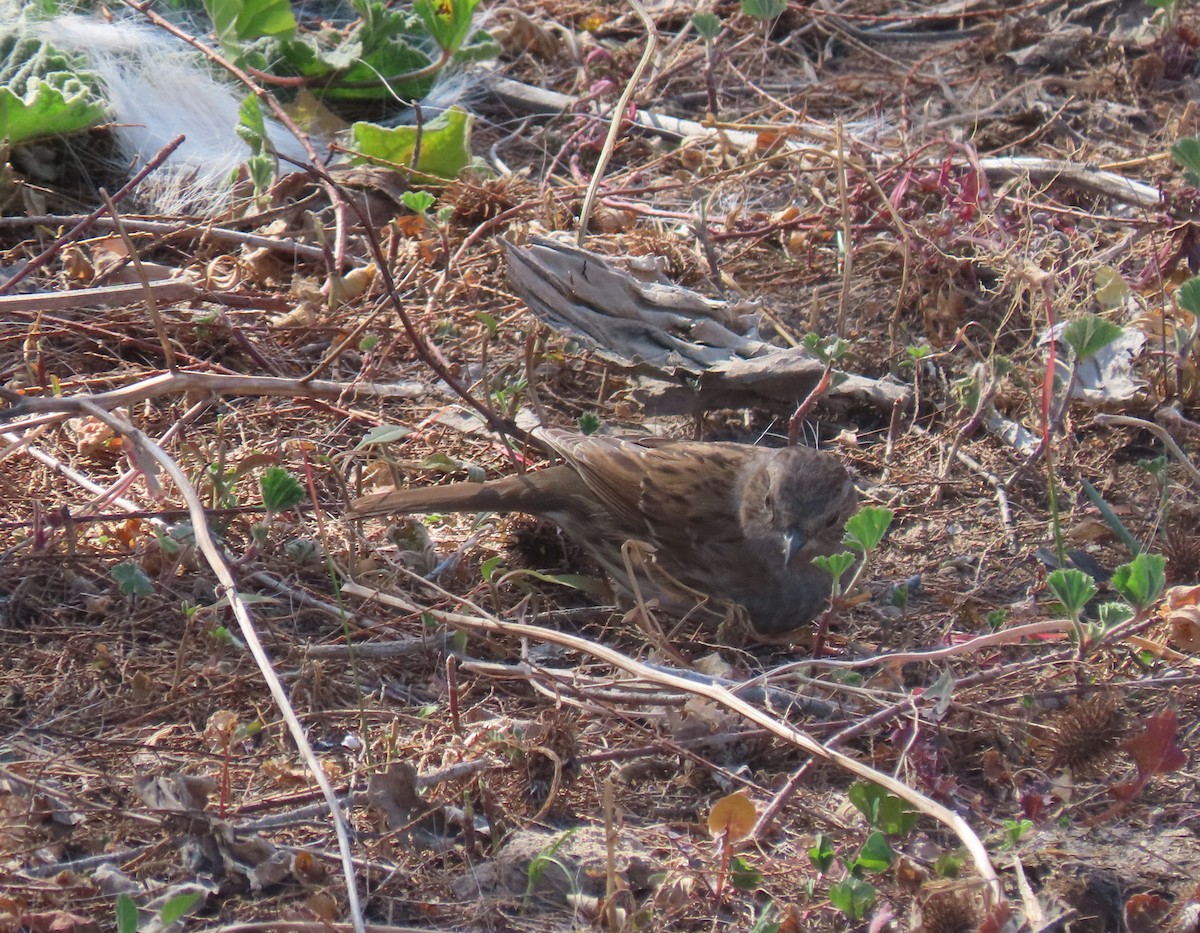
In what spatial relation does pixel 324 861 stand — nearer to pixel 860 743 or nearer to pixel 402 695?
pixel 402 695

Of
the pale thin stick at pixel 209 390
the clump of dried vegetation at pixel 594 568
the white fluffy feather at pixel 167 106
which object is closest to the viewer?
the clump of dried vegetation at pixel 594 568

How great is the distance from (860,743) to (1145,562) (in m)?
0.83

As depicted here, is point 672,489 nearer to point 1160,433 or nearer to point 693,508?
point 693,508

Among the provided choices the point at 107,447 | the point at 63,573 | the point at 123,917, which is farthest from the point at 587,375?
the point at 123,917

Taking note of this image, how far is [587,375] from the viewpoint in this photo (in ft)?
17.5

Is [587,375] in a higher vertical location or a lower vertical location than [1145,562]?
lower

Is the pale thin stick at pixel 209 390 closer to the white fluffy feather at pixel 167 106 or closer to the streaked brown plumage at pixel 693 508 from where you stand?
the streaked brown plumage at pixel 693 508

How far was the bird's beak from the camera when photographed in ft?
14.3

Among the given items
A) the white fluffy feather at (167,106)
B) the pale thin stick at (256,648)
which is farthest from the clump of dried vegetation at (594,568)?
the white fluffy feather at (167,106)

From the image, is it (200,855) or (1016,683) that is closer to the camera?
(200,855)

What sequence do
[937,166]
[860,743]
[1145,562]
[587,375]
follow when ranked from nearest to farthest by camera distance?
[1145,562] < [860,743] < [587,375] < [937,166]

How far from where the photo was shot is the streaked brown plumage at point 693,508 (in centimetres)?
440

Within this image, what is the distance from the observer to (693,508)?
477 cm

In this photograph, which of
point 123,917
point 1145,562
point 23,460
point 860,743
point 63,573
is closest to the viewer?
point 123,917
